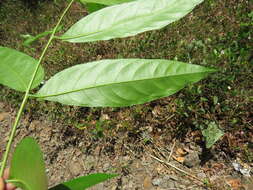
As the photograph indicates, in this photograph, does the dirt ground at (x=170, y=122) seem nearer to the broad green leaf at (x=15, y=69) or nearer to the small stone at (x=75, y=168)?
the small stone at (x=75, y=168)

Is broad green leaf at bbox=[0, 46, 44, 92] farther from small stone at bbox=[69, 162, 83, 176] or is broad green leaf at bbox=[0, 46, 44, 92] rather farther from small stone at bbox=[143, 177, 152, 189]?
small stone at bbox=[69, 162, 83, 176]

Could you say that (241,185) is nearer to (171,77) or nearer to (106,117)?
(106,117)

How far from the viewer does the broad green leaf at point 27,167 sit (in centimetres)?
62

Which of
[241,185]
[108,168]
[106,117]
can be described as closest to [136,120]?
[106,117]

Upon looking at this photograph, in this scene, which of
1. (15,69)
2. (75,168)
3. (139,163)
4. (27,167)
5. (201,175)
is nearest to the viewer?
(27,167)

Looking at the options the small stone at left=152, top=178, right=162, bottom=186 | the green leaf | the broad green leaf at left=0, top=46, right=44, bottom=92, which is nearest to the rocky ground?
the small stone at left=152, top=178, right=162, bottom=186

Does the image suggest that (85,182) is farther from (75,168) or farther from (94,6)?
(75,168)

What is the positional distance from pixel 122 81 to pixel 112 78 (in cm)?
3

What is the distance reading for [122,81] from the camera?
641 mm

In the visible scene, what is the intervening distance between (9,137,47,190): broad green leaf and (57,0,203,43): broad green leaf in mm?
322

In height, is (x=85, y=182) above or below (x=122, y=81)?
below

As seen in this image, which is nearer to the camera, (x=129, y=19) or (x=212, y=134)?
(x=129, y=19)

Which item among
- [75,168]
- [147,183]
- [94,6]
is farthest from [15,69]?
[75,168]

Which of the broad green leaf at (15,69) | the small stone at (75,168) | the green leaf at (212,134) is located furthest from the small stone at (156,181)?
the broad green leaf at (15,69)
